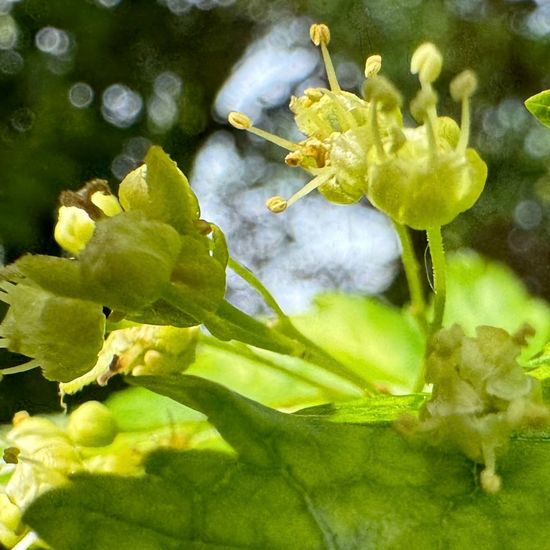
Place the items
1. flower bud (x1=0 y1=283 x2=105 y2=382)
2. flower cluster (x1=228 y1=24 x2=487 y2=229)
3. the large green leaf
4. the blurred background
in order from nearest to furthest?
1. the large green leaf
2. flower bud (x1=0 y1=283 x2=105 y2=382)
3. flower cluster (x1=228 y1=24 x2=487 y2=229)
4. the blurred background

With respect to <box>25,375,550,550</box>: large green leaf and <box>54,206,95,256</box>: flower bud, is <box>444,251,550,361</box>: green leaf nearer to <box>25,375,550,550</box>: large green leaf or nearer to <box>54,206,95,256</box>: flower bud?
<box>54,206,95,256</box>: flower bud

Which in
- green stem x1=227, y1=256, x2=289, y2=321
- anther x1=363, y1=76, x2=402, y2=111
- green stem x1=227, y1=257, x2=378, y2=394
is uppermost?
anther x1=363, y1=76, x2=402, y2=111

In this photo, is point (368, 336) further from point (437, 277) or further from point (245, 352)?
point (437, 277)

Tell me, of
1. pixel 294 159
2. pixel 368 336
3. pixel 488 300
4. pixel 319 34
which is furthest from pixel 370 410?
pixel 488 300

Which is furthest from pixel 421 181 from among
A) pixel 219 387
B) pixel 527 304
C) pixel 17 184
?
pixel 17 184

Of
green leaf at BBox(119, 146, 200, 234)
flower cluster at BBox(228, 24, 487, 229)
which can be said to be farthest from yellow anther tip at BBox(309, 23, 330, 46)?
green leaf at BBox(119, 146, 200, 234)

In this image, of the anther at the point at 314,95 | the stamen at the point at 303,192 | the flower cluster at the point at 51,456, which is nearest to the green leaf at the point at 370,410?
the flower cluster at the point at 51,456
